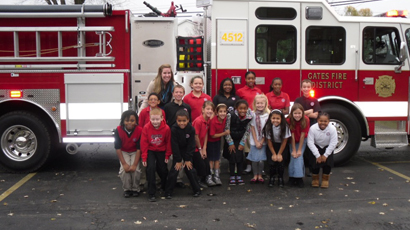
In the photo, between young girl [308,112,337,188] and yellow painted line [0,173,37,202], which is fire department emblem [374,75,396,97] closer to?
young girl [308,112,337,188]

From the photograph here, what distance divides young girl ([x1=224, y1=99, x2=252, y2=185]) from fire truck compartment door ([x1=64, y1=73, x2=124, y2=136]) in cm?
189

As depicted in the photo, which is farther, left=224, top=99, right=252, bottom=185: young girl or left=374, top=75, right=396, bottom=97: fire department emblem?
left=374, top=75, right=396, bottom=97: fire department emblem

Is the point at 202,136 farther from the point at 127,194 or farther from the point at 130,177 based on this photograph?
the point at 127,194

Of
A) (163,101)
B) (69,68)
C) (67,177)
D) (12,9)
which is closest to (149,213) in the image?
(163,101)

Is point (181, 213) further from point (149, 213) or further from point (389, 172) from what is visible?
point (389, 172)

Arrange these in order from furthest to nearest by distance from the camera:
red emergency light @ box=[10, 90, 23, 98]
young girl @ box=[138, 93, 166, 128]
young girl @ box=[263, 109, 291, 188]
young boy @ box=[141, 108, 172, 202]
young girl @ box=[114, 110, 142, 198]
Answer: red emergency light @ box=[10, 90, 23, 98] < young girl @ box=[263, 109, 291, 188] < young girl @ box=[138, 93, 166, 128] < young girl @ box=[114, 110, 142, 198] < young boy @ box=[141, 108, 172, 202]

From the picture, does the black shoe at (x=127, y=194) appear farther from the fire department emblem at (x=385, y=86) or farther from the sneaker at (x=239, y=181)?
the fire department emblem at (x=385, y=86)

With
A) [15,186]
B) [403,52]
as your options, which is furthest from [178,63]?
[403,52]

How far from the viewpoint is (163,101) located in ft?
20.1

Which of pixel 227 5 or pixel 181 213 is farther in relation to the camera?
pixel 227 5

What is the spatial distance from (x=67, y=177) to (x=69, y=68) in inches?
70.7

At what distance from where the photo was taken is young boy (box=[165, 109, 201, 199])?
18.1 feet

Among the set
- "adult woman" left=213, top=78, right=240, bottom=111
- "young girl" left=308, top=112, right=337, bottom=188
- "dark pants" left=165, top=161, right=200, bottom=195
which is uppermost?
"adult woman" left=213, top=78, right=240, bottom=111

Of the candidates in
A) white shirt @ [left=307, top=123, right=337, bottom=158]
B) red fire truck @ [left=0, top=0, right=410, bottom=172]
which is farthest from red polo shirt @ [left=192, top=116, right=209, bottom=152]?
white shirt @ [left=307, top=123, right=337, bottom=158]
